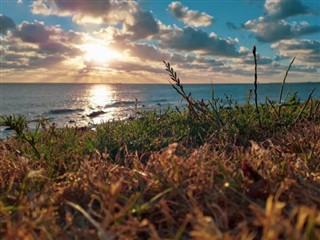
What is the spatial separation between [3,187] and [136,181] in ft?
3.83

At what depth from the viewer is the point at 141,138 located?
5.25 metres

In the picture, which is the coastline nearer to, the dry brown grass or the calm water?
the dry brown grass

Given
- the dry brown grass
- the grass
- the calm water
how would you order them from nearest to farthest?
the grass → the dry brown grass → the calm water

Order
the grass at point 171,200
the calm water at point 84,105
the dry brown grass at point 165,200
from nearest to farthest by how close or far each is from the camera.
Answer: the grass at point 171,200, the dry brown grass at point 165,200, the calm water at point 84,105

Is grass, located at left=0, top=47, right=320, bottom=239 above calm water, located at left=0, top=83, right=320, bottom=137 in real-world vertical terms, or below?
above

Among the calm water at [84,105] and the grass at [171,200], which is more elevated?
the grass at [171,200]

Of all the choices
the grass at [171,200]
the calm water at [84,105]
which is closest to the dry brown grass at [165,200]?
the grass at [171,200]

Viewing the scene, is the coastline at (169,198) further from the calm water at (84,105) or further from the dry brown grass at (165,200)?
the calm water at (84,105)

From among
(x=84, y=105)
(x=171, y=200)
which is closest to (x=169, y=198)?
(x=171, y=200)

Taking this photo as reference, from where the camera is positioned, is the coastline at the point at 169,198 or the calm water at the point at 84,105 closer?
the coastline at the point at 169,198

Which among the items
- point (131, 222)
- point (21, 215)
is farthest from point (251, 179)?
point (21, 215)

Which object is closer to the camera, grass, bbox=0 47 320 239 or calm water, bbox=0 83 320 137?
grass, bbox=0 47 320 239

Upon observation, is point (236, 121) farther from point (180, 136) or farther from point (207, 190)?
point (207, 190)

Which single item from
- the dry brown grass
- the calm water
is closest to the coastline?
the dry brown grass
